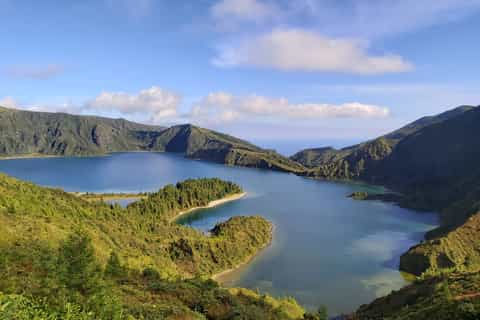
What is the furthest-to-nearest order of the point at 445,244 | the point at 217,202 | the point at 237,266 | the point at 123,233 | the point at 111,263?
the point at 217,202 < the point at 237,266 < the point at 445,244 < the point at 123,233 < the point at 111,263

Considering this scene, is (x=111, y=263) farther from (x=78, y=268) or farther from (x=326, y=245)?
(x=326, y=245)

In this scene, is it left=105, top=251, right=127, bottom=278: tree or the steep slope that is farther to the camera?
the steep slope

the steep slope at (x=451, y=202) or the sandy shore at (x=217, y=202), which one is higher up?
the steep slope at (x=451, y=202)

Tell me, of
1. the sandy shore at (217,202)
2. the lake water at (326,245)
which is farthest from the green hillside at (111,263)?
the sandy shore at (217,202)

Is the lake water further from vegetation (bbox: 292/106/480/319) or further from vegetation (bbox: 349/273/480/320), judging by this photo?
vegetation (bbox: 349/273/480/320)

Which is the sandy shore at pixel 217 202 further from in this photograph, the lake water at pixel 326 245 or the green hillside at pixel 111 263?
the green hillside at pixel 111 263

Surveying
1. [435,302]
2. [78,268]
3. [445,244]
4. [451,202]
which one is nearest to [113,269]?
[78,268]

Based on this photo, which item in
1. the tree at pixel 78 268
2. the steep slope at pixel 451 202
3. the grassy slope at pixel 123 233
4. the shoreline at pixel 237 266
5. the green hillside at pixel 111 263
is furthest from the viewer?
the steep slope at pixel 451 202

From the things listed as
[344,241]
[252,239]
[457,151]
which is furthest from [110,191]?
[457,151]

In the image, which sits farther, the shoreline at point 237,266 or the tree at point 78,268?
the shoreline at point 237,266

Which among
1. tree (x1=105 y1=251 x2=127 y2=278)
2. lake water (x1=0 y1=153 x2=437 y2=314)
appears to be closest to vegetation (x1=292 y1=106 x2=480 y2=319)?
lake water (x1=0 y1=153 x2=437 y2=314)

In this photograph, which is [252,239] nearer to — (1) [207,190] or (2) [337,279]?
(2) [337,279]
